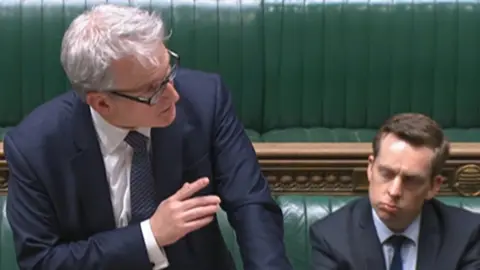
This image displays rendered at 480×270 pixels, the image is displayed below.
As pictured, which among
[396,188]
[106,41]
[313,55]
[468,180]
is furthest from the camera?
[313,55]

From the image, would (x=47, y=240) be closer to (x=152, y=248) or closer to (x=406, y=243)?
(x=152, y=248)

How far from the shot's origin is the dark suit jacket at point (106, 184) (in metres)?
1.25

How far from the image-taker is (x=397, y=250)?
4.97ft

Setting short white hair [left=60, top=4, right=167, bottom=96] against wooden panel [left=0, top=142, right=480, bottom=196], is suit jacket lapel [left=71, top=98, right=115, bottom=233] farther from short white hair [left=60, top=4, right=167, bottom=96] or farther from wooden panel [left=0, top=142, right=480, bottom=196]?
wooden panel [left=0, top=142, right=480, bottom=196]

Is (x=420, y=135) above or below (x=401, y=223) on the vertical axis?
above

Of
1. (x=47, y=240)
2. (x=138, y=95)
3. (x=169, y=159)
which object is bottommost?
(x=47, y=240)

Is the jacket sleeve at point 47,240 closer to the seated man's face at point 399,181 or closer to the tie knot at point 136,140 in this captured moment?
the tie knot at point 136,140

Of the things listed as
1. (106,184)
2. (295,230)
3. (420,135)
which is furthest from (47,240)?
(295,230)

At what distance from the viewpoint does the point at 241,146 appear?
1.32m

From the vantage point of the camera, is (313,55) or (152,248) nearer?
(152,248)

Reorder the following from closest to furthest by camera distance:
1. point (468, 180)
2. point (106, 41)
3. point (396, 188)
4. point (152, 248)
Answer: point (106, 41) < point (152, 248) < point (396, 188) < point (468, 180)

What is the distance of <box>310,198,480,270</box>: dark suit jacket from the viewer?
1496mm

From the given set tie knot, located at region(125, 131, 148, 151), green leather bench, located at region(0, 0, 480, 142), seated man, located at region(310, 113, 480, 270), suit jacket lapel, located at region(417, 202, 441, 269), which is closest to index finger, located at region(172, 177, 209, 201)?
tie knot, located at region(125, 131, 148, 151)

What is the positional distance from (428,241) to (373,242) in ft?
0.32
